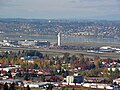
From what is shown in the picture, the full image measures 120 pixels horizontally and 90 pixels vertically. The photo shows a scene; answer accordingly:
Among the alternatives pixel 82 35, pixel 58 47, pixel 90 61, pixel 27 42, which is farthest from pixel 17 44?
pixel 82 35

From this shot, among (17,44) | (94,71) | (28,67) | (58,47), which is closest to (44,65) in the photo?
(28,67)

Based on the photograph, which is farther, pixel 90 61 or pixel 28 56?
pixel 28 56

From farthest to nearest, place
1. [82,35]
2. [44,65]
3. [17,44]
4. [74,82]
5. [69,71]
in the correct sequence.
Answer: [82,35] < [17,44] < [44,65] < [69,71] < [74,82]

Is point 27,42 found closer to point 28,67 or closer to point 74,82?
point 28,67

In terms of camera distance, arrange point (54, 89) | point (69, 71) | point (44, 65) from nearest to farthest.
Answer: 1. point (54, 89)
2. point (69, 71)
3. point (44, 65)

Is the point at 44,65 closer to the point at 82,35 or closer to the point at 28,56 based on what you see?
the point at 28,56

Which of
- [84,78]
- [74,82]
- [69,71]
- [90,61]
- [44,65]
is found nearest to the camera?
[74,82]

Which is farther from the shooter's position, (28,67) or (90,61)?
(90,61)

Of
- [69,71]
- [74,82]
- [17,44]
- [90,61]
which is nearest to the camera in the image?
[74,82]

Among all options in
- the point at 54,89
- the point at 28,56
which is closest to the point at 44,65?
the point at 28,56
